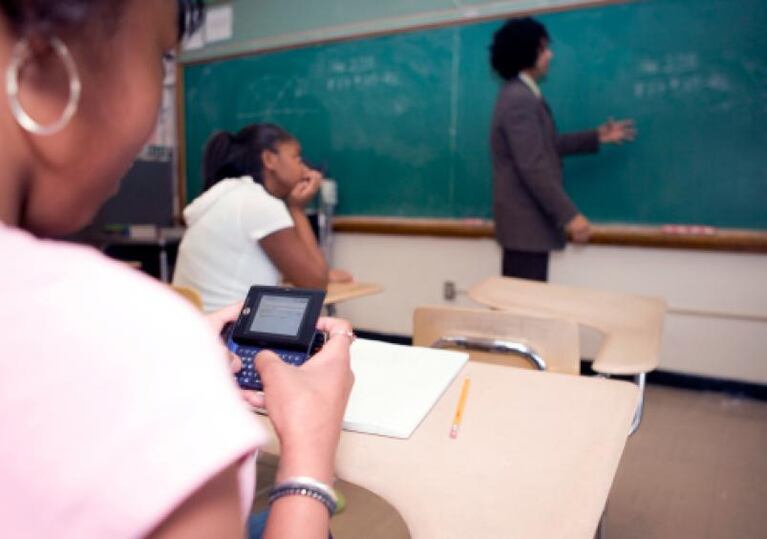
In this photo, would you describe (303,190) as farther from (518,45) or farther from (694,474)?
(694,474)

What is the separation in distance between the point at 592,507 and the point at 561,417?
0.80 feet

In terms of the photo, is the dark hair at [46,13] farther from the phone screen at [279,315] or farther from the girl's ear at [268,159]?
the girl's ear at [268,159]

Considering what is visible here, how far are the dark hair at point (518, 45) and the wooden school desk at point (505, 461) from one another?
6.07ft

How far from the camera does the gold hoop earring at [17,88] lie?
0.32 m

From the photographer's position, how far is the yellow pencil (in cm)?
82

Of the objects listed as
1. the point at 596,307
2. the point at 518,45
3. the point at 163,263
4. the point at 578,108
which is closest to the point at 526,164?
the point at 518,45

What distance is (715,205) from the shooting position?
2721mm

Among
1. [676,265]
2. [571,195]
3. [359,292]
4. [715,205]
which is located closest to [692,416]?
[676,265]

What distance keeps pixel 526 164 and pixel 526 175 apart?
0.05 m

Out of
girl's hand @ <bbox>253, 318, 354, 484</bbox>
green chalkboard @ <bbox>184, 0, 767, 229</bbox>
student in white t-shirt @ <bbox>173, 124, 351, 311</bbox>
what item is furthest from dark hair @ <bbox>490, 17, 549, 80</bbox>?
girl's hand @ <bbox>253, 318, 354, 484</bbox>

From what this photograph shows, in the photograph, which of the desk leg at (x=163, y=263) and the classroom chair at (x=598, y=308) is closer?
the classroom chair at (x=598, y=308)

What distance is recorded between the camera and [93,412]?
0.93 ft

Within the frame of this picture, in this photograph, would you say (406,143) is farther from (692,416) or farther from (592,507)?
(592,507)

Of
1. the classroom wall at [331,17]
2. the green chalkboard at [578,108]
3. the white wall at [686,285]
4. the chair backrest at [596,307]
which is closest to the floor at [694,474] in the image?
the white wall at [686,285]
